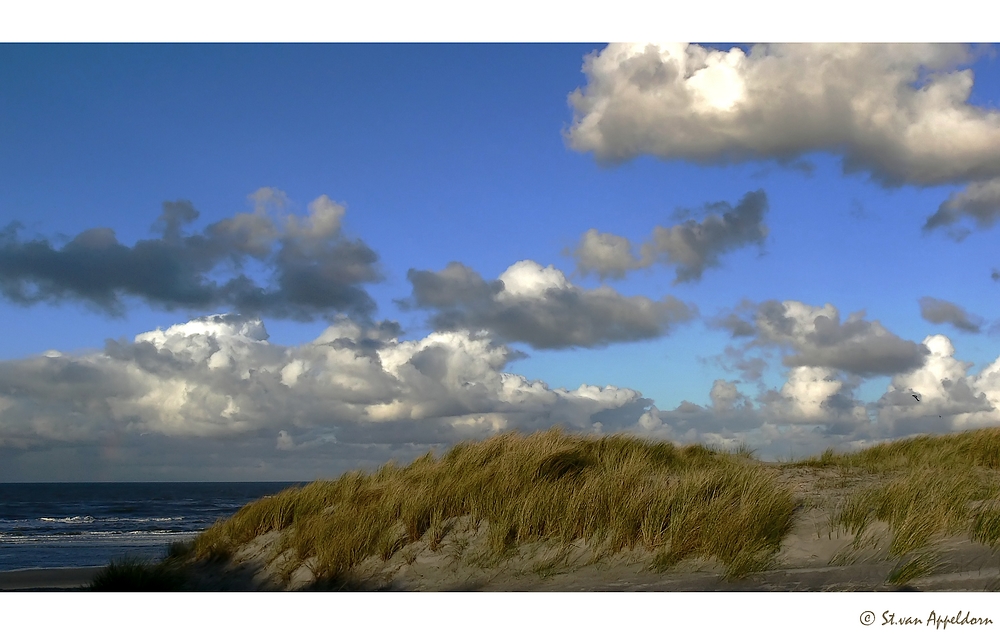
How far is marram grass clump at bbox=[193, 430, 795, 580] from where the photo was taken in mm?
8242

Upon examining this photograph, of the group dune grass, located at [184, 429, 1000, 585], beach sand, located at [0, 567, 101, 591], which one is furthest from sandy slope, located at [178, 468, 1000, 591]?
→ beach sand, located at [0, 567, 101, 591]

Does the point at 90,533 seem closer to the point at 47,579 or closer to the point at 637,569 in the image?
the point at 47,579

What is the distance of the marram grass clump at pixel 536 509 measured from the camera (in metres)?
8.24

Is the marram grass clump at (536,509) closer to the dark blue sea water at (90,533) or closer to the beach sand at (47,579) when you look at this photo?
the beach sand at (47,579)

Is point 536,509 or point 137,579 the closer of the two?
point 536,509

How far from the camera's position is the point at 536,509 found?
909 cm

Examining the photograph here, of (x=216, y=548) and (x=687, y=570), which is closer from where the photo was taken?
(x=687, y=570)

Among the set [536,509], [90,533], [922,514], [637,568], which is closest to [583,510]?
[536,509]

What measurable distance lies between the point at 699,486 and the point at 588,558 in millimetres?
1759
